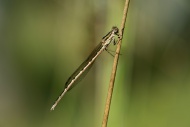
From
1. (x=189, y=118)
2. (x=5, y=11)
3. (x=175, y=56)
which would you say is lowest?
(x=189, y=118)

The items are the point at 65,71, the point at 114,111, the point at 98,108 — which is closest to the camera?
the point at 114,111

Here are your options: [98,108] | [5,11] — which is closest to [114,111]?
[98,108]

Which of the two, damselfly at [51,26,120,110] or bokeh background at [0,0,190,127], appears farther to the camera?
bokeh background at [0,0,190,127]

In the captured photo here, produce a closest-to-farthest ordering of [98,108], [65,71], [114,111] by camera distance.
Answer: [114,111]
[98,108]
[65,71]

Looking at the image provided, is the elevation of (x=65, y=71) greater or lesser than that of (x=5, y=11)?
lesser

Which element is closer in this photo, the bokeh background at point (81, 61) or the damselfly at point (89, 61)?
the damselfly at point (89, 61)

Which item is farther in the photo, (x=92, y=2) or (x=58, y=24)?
(x=58, y=24)

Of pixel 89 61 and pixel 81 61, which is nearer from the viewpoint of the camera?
pixel 89 61

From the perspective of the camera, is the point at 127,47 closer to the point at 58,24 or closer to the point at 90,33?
the point at 90,33
